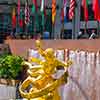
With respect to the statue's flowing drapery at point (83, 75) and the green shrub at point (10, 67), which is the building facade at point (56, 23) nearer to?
the green shrub at point (10, 67)

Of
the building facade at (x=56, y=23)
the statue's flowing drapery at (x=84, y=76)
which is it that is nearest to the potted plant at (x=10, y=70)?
the statue's flowing drapery at (x=84, y=76)

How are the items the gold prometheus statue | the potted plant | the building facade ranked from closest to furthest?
the gold prometheus statue → the potted plant → the building facade

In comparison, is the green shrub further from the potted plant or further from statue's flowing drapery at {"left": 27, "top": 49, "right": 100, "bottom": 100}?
statue's flowing drapery at {"left": 27, "top": 49, "right": 100, "bottom": 100}

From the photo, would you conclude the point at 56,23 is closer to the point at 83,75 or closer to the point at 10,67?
the point at 10,67

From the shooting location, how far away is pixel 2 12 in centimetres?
3591

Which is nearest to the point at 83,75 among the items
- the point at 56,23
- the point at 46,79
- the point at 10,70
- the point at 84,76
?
the point at 84,76

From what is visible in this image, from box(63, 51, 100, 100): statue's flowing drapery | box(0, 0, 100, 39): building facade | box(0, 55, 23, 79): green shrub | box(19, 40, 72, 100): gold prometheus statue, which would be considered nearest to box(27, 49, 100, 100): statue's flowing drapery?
box(63, 51, 100, 100): statue's flowing drapery

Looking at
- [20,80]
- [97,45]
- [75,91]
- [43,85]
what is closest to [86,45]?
[97,45]

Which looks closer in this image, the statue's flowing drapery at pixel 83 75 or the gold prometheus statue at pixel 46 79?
the gold prometheus statue at pixel 46 79

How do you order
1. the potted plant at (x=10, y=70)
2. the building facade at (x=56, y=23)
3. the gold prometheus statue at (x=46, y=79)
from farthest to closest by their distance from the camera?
the building facade at (x=56, y=23), the potted plant at (x=10, y=70), the gold prometheus statue at (x=46, y=79)

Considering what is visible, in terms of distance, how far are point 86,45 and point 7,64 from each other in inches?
70.2

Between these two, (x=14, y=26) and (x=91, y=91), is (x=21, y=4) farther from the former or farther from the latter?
(x=91, y=91)

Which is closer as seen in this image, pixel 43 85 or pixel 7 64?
pixel 43 85

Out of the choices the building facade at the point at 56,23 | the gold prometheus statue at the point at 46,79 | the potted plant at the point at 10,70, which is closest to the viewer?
the gold prometheus statue at the point at 46,79
